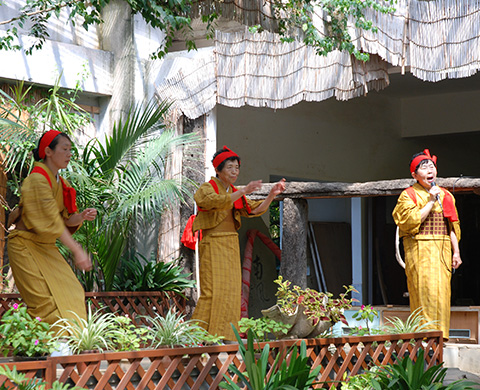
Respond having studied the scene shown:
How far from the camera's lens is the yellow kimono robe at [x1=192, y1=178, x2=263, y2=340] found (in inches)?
240

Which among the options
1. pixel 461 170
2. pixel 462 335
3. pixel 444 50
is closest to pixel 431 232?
pixel 462 335

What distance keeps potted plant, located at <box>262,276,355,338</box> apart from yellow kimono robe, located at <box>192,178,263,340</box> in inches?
31.5

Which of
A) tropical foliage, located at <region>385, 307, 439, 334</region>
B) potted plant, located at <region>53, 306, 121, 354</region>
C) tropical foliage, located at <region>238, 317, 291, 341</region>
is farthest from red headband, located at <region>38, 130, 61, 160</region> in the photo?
tropical foliage, located at <region>385, 307, 439, 334</region>

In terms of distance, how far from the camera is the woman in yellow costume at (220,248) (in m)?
6.11

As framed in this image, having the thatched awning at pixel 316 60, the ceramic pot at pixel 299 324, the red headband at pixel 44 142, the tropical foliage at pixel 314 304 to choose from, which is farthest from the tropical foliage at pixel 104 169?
the ceramic pot at pixel 299 324

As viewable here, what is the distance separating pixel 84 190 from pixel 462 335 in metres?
3.89

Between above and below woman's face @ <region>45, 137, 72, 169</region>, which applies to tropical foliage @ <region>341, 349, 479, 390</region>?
below

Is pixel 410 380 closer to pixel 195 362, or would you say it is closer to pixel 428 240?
pixel 195 362

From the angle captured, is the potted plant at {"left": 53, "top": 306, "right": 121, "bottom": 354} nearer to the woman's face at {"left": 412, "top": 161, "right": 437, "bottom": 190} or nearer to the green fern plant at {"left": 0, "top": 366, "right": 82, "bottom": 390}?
the green fern plant at {"left": 0, "top": 366, "right": 82, "bottom": 390}

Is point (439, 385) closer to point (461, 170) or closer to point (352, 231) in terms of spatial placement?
point (352, 231)

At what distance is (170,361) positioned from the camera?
434cm

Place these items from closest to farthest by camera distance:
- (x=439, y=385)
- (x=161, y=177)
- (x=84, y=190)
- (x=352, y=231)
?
(x=439, y=385) → (x=84, y=190) → (x=161, y=177) → (x=352, y=231)

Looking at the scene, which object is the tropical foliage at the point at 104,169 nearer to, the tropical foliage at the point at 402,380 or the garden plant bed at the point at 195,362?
the garden plant bed at the point at 195,362

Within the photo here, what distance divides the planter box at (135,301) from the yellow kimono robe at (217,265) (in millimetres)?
1380
